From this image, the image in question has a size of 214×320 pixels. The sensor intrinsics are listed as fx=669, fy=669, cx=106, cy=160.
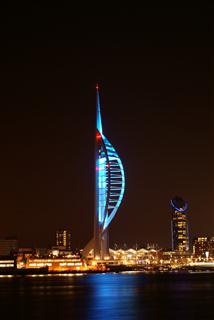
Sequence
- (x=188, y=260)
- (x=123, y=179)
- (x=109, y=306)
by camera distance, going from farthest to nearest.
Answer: (x=188, y=260)
(x=123, y=179)
(x=109, y=306)

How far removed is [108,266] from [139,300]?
2961 inches

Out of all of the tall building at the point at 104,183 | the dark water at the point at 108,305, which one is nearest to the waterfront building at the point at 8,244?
the tall building at the point at 104,183

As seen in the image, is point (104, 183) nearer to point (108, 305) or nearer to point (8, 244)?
point (108, 305)

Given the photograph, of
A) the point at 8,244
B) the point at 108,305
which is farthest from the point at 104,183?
the point at 8,244

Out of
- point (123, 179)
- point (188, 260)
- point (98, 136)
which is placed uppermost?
point (98, 136)

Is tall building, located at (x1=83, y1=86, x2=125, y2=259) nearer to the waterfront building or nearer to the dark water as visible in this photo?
the dark water

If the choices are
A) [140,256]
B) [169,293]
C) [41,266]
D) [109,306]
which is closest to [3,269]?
[41,266]

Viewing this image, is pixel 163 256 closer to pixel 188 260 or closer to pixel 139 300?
pixel 188 260

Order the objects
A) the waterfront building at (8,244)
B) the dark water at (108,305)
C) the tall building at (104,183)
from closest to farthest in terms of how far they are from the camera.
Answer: the dark water at (108,305) < the tall building at (104,183) < the waterfront building at (8,244)

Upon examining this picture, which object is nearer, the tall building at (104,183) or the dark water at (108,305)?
the dark water at (108,305)

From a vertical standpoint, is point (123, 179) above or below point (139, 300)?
above

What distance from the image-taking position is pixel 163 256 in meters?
193

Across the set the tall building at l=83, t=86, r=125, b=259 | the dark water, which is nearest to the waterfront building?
the tall building at l=83, t=86, r=125, b=259

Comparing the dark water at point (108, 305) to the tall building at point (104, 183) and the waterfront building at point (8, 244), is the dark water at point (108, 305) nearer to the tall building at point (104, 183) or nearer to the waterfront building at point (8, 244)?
the tall building at point (104, 183)
